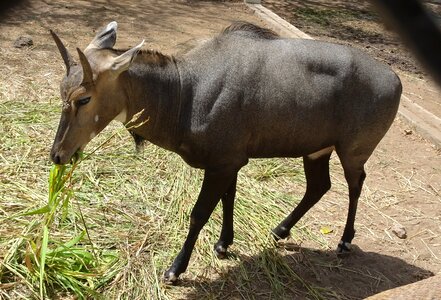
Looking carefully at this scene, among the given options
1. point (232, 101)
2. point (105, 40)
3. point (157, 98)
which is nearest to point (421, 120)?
point (232, 101)

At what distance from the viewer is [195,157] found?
3752 mm

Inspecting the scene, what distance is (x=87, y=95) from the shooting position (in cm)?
336

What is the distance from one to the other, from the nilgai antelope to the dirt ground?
1.07 feet

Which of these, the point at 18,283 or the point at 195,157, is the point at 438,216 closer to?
the point at 195,157

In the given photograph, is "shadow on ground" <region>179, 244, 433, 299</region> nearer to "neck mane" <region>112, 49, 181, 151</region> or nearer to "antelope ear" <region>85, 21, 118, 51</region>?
"neck mane" <region>112, 49, 181, 151</region>

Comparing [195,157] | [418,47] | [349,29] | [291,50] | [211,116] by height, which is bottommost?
[349,29]

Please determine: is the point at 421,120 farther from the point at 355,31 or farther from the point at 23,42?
the point at 23,42

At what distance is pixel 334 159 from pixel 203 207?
239 cm

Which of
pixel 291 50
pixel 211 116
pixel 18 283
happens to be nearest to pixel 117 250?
pixel 18 283

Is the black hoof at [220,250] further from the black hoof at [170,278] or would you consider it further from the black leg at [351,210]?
the black leg at [351,210]

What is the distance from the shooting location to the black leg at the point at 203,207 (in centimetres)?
378

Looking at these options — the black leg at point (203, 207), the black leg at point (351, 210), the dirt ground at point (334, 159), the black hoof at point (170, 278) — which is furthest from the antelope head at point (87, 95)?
the black leg at point (351, 210)

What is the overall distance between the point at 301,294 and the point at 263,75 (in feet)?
4.78

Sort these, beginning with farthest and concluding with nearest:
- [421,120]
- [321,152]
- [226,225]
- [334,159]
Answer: [421,120] → [334,159] → [321,152] → [226,225]
